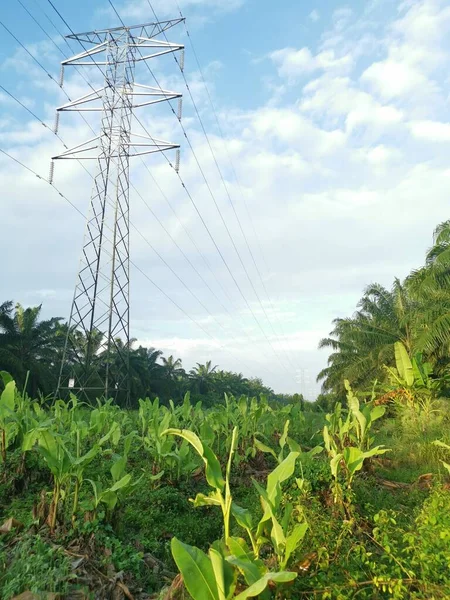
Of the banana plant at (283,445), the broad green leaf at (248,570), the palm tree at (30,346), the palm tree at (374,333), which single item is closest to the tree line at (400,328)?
the palm tree at (374,333)

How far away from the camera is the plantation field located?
7.99 ft

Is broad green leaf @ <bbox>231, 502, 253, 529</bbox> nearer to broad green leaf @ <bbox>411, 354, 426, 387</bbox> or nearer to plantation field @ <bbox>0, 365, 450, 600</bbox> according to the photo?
plantation field @ <bbox>0, 365, 450, 600</bbox>

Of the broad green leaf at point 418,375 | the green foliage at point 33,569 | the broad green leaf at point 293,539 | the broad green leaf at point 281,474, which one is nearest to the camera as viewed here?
the broad green leaf at point 293,539

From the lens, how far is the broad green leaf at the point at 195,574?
2137mm

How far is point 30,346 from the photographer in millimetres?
24125

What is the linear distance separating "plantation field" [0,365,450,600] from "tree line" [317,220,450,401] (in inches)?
339

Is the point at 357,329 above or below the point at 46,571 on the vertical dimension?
above

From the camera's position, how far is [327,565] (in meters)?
2.57

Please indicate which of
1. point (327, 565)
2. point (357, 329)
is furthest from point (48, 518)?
point (357, 329)

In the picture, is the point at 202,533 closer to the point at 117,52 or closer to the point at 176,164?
the point at 176,164

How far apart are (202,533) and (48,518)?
4.24ft

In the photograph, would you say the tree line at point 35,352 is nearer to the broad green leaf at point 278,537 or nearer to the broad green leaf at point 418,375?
the broad green leaf at point 418,375

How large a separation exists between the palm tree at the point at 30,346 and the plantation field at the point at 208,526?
1722 centimetres

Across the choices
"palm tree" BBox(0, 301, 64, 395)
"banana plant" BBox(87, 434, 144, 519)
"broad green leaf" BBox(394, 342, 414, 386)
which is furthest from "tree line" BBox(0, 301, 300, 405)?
"banana plant" BBox(87, 434, 144, 519)
